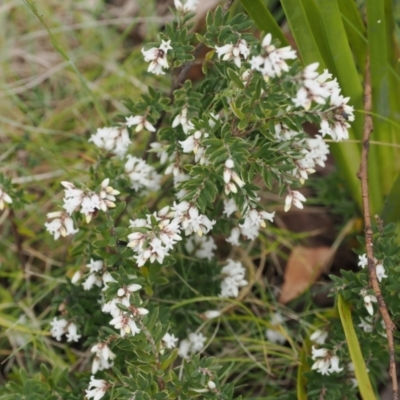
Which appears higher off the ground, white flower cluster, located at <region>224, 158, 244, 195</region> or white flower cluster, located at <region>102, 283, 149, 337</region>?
white flower cluster, located at <region>224, 158, 244, 195</region>

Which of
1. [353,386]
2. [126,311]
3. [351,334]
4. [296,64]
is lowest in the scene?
[353,386]

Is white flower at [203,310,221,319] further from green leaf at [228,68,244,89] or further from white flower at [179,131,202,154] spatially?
green leaf at [228,68,244,89]

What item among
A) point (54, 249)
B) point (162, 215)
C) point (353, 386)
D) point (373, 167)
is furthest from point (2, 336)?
point (373, 167)

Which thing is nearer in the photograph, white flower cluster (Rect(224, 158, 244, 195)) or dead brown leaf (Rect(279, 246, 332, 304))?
white flower cluster (Rect(224, 158, 244, 195))

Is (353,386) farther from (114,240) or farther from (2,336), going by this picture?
(2,336)

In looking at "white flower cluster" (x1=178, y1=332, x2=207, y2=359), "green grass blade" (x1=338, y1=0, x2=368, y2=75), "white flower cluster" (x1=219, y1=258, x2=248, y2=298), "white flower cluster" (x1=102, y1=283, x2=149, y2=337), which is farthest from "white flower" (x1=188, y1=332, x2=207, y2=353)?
"green grass blade" (x1=338, y1=0, x2=368, y2=75)

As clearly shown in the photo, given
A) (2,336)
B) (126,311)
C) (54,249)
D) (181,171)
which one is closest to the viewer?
(126,311)

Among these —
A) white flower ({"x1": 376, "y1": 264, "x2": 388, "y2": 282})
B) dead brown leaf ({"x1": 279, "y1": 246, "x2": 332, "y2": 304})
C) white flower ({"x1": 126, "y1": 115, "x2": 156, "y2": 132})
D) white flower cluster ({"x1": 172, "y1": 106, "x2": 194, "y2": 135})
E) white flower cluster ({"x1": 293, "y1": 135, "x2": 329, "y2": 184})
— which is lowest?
dead brown leaf ({"x1": 279, "y1": 246, "x2": 332, "y2": 304})
